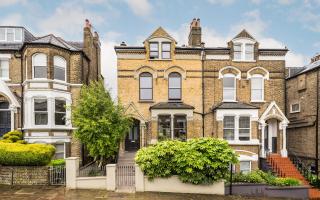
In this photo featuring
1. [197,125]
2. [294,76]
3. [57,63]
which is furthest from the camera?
[294,76]

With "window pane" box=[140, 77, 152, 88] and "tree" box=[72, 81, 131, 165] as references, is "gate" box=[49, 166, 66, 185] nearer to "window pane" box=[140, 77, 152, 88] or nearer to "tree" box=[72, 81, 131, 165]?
"tree" box=[72, 81, 131, 165]

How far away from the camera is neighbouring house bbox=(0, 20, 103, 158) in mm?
18750

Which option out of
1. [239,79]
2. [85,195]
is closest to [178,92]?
[239,79]

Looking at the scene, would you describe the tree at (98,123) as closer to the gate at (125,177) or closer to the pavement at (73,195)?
the gate at (125,177)

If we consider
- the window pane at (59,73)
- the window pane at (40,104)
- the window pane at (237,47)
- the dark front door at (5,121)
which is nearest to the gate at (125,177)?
the window pane at (40,104)

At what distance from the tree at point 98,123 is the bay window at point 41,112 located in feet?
14.0

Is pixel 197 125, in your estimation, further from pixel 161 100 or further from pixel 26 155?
pixel 26 155

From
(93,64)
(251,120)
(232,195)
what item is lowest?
(232,195)

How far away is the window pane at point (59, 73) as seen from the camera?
19.5 meters

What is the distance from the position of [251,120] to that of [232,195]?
7.39 m

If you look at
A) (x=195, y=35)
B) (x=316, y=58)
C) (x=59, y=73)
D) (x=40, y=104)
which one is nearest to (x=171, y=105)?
(x=195, y=35)

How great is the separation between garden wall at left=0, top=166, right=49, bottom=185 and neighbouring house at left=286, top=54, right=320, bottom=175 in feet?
64.5

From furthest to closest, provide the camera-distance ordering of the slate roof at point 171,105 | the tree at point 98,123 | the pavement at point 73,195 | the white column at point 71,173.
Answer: the slate roof at point 171,105 → the tree at point 98,123 → the white column at point 71,173 → the pavement at point 73,195

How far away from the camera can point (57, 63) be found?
19562 millimetres
